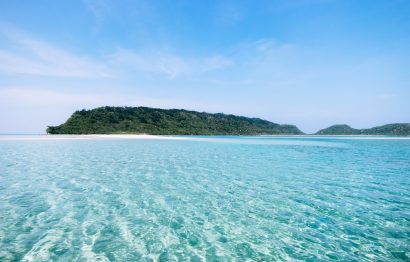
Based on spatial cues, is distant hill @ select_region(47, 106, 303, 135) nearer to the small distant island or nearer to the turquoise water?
the small distant island

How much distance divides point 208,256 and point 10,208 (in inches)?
327

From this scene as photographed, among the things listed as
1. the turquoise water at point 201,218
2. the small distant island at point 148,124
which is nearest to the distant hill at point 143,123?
the small distant island at point 148,124

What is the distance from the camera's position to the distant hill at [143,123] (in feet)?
400

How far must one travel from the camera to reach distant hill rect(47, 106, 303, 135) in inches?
4798

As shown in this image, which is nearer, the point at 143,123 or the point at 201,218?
the point at 201,218

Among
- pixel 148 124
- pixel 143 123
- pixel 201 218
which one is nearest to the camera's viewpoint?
pixel 201 218

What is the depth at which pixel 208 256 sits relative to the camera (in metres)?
6.68

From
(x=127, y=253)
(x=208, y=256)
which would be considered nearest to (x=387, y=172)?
(x=208, y=256)

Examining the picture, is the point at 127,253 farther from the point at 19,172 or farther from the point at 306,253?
the point at 19,172

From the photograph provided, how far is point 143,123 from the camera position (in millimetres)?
143750

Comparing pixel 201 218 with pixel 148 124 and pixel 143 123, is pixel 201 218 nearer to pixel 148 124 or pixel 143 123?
pixel 143 123

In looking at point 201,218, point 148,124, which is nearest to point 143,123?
point 148,124

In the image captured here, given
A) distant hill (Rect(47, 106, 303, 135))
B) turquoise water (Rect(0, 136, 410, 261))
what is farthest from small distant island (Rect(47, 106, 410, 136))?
turquoise water (Rect(0, 136, 410, 261))

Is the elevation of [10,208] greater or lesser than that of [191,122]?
lesser
